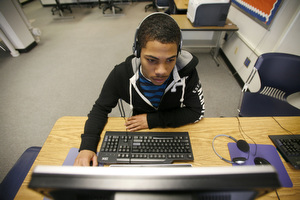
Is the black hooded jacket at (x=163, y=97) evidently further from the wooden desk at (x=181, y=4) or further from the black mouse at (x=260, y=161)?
the wooden desk at (x=181, y=4)

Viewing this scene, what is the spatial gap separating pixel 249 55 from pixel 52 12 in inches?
231

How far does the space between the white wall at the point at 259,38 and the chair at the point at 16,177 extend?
242 centimetres

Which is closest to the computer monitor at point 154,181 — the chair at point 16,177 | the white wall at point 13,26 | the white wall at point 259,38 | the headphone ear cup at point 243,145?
the headphone ear cup at point 243,145

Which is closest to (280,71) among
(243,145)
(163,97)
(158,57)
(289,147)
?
(289,147)

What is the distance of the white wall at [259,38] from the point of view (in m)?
1.38

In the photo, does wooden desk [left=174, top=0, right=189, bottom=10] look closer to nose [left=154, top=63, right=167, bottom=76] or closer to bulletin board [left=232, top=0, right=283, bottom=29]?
bulletin board [left=232, top=0, right=283, bottom=29]

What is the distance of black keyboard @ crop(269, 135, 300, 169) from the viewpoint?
665 mm

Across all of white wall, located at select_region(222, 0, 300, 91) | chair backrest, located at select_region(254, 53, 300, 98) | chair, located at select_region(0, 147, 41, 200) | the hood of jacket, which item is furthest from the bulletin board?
chair, located at select_region(0, 147, 41, 200)

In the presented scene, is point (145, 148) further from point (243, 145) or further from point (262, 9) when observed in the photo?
point (262, 9)

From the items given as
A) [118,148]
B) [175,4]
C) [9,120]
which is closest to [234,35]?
[175,4]

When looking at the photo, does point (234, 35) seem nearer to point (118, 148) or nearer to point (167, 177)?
point (118, 148)

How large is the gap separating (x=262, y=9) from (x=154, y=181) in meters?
2.28

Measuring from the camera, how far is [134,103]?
95cm

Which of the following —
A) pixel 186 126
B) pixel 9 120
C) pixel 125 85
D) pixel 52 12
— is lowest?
pixel 9 120
